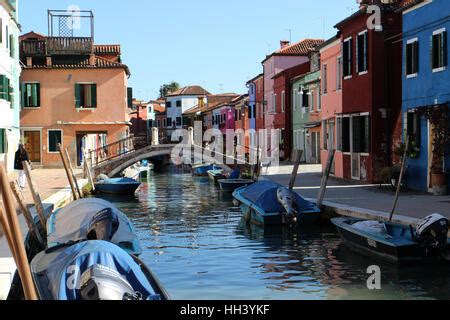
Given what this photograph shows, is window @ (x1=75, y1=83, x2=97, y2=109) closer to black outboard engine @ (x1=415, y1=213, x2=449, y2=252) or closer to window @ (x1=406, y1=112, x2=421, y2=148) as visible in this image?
window @ (x1=406, y1=112, x2=421, y2=148)

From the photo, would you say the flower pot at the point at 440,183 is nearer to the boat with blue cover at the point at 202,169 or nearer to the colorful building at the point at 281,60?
the boat with blue cover at the point at 202,169

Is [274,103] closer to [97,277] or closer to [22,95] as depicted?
[22,95]

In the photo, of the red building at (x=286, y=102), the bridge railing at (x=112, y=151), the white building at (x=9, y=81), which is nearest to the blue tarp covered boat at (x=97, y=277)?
the white building at (x=9, y=81)

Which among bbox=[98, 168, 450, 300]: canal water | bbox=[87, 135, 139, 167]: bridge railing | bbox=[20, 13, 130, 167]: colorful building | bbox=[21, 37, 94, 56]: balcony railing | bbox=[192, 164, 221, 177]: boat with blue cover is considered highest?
bbox=[21, 37, 94, 56]: balcony railing

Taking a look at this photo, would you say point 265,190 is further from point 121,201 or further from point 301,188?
point 121,201

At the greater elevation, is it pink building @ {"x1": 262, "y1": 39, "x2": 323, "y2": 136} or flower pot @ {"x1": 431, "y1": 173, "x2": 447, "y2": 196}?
pink building @ {"x1": 262, "y1": 39, "x2": 323, "y2": 136}

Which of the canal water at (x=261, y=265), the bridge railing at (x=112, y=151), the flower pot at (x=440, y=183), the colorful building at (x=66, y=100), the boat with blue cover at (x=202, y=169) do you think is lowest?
the canal water at (x=261, y=265)

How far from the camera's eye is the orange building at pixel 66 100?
133 feet

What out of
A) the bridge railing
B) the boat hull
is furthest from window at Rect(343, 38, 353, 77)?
the bridge railing

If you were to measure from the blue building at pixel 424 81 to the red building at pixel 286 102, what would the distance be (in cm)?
2231

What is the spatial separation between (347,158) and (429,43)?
7.37 m

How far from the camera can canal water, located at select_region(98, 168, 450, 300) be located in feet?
37.7

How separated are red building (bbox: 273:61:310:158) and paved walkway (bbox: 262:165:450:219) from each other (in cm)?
1699

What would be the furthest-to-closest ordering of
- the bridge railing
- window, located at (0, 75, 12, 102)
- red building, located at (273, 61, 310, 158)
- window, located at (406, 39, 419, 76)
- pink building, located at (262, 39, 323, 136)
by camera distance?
pink building, located at (262, 39, 323, 136) < red building, located at (273, 61, 310, 158) < the bridge railing < window, located at (0, 75, 12, 102) < window, located at (406, 39, 419, 76)
